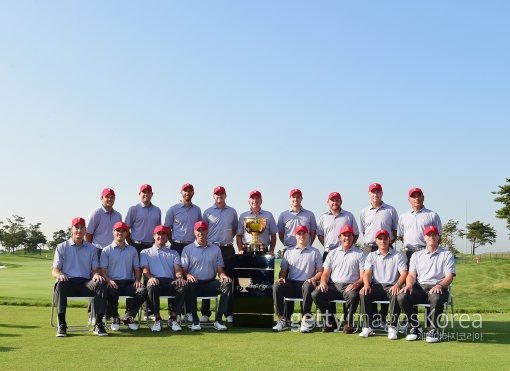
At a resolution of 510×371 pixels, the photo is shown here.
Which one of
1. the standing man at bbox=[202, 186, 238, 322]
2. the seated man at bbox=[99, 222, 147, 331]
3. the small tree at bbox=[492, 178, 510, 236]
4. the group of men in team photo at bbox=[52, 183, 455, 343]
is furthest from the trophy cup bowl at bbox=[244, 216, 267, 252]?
the small tree at bbox=[492, 178, 510, 236]

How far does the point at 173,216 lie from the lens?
32.4 ft

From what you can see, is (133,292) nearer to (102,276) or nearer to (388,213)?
(102,276)

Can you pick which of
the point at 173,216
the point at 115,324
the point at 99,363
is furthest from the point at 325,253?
the point at 99,363

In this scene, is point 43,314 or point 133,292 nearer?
point 133,292

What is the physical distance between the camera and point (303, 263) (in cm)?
912

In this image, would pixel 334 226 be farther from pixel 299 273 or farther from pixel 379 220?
A: pixel 299 273

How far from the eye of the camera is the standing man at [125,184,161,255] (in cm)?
966

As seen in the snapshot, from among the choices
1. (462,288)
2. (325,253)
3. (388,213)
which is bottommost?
(462,288)

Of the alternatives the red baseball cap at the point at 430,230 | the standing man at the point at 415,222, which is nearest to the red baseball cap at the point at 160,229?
the standing man at the point at 415,222

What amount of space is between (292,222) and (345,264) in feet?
4.16

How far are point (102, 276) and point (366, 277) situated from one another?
12.6 feet

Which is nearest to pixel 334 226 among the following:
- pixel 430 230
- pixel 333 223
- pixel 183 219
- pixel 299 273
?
pixel 333 223

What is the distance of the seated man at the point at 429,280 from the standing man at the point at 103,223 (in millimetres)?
4615

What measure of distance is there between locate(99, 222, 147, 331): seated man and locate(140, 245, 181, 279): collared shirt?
0.48ft
